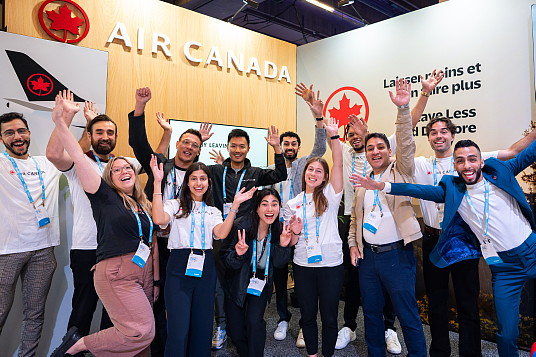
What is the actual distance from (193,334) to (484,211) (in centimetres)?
208

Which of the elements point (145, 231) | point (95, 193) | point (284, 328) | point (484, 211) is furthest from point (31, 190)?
point (484, 211)

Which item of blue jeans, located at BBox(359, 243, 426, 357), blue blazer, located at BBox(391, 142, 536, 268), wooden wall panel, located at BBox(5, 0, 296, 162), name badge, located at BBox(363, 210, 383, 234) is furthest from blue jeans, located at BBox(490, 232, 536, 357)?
wooden wall panel, located at BBox(5, 0, 296, 162)

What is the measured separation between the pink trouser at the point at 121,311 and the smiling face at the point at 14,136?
1184 millimetres

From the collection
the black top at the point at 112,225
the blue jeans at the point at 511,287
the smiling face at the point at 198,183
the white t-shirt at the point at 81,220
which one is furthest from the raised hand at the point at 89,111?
the blue jeans at the point at 511,287

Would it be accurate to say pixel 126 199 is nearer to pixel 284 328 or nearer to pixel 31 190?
pixel 31 190

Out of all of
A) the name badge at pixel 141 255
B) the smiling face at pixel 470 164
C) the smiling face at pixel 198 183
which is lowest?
the name badge at pixel 141 255

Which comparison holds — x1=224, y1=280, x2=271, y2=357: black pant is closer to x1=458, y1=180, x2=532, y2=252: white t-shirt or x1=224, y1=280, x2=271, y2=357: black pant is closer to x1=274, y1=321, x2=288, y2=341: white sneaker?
x1=274, y1=321, x2=288, y2=341: white sneaker

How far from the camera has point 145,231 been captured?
2533mm

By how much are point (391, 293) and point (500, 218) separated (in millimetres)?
850

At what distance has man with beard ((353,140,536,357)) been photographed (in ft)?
7.91

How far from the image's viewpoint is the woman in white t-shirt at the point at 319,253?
2.72m

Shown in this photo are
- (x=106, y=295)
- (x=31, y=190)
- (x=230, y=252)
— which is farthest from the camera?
(x=31, y=190)

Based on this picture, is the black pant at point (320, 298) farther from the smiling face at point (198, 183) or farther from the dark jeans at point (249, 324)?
the smiling face at point (198, 183)

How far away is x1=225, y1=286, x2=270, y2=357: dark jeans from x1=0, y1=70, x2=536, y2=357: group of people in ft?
0.04
